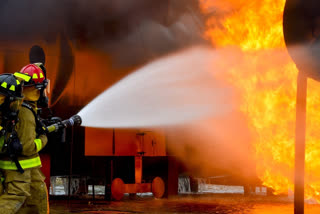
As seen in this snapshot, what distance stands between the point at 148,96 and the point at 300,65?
23.9 ft

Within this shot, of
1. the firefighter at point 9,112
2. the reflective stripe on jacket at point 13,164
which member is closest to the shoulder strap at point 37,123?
the firefighter at point 9,112

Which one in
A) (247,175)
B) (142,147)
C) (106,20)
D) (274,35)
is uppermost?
(106,20)

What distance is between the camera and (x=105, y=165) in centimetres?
1152

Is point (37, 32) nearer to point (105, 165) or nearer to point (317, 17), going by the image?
point (105, 165)

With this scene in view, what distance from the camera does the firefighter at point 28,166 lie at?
4.74 m

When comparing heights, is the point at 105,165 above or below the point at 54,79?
below

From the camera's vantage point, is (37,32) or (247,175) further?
(247,175)

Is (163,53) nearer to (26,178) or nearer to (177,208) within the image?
(177,208)

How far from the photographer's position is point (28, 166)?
4922mm

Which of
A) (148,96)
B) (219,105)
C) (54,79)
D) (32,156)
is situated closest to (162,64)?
(148,96)

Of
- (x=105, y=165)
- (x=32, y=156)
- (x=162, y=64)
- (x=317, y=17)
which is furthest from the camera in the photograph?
(x=162, y=64)

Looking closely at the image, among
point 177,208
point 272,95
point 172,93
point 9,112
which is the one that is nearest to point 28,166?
point 9,112

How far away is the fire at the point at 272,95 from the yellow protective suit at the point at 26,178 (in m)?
4.24

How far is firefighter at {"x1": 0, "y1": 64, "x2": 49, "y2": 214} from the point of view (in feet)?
15.6
